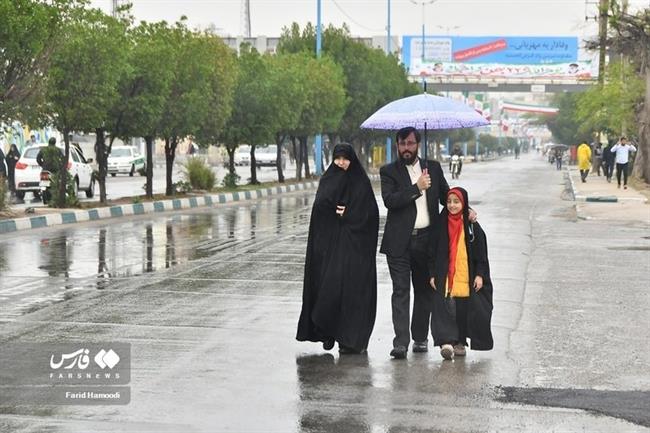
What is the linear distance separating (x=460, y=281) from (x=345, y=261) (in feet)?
2.81

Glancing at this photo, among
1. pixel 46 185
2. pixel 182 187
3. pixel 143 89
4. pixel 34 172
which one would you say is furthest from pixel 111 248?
pixel 182 187

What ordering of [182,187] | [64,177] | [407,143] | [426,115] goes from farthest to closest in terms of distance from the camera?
[182,187] < [64,177] < [426,115] < [407,143]

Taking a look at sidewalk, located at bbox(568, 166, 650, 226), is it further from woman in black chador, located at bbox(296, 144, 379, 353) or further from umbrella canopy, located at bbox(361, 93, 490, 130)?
woman in black chador, located at bbox(296, 144, 379, 353)

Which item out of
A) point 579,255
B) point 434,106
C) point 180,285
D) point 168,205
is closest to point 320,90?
point 168,205

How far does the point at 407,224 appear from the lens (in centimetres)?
925

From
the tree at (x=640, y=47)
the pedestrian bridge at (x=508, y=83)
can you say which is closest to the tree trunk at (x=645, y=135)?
the tree at (x=640, y=47)

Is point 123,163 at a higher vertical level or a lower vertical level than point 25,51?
lower

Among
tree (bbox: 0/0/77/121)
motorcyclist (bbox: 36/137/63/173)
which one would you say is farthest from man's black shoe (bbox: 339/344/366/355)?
motorcyclist (bbox: 36/137/63/173)

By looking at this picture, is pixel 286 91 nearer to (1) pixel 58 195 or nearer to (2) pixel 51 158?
(2) pixel 51 158

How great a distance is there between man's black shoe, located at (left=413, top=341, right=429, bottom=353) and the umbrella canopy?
5.99ft

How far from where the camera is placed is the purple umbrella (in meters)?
10.2

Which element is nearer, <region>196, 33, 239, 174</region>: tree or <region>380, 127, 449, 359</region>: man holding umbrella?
<region>380, 127, 449, 359</region>: man holding umbrella

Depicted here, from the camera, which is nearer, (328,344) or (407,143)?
(407,143)

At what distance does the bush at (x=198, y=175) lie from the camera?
37656 mm
